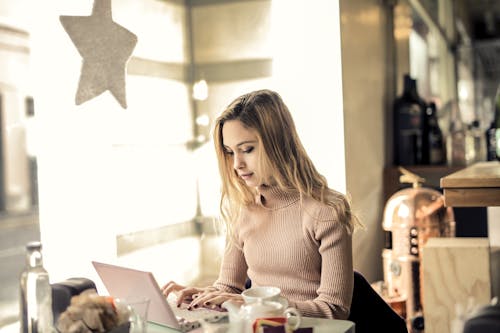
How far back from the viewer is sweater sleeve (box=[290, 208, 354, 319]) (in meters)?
1.56

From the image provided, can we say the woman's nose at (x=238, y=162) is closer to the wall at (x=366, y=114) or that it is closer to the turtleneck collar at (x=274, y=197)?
the turtleneck collar at (x=274, y=197)

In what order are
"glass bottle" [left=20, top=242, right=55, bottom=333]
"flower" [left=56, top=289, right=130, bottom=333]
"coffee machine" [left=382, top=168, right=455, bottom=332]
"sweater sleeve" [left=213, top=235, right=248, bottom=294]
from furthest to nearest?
"coffee machine" [left=382, top=168, right=455, bottom=332] < "sweater sleeve" [left=213, top=235, right=248, bottom=294] < "glass bottle" [left=20, top=242, right=55, bottom=333] < "flower" [left=56, top=289, right=130, bottom=333]

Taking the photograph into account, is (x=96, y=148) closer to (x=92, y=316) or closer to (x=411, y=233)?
(x=92, y=316)

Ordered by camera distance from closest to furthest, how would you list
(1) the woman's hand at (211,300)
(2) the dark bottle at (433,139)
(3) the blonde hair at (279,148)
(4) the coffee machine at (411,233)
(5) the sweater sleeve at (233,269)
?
(1) the woman's hand at (211,300) < (3) the blonde hair at (279,148) < (5) the sweater sleeve at (233,269) < (4) the coffee machine at (411,233) < (2) the dark bottle at (433,139)

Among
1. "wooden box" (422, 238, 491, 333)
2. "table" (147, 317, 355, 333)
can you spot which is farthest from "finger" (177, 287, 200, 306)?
"wooden box" (422, 238, 491, 333)

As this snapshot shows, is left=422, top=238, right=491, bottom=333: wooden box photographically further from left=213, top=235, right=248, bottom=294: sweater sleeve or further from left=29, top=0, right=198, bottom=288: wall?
left=29, top=0, right=198, bottom=288: wall

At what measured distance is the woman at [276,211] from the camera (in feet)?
5.53

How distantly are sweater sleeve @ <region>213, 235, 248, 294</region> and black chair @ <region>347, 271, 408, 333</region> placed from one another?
34 cm

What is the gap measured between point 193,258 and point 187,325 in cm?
123

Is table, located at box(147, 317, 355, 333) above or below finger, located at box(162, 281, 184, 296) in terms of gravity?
below

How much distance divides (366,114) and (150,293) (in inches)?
72.7

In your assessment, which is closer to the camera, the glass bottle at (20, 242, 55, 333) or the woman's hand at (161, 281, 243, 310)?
the glass bottle at (20, 242, 55, 333)

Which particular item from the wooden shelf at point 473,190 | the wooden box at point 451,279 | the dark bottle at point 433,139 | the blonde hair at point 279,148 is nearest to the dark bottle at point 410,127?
the dark bottle at point 433,139

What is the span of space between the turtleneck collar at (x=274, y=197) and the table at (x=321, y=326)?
0.47 metres
